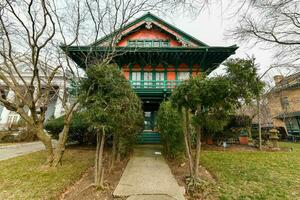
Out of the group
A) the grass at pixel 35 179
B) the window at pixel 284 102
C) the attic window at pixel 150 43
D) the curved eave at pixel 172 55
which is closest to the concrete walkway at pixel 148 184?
the grass at pixel 35 179

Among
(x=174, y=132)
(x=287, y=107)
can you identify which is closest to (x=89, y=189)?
(x=174, y=132)

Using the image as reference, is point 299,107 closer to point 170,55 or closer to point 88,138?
point 170,55

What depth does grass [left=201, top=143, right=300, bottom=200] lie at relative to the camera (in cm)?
358

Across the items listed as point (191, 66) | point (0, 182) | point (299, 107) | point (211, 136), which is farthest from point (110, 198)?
point (299, 107)

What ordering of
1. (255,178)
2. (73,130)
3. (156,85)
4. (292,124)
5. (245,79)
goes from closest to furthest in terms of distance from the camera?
(245,79) → (255,178) → (73,130) → (156,85) → (292,124)

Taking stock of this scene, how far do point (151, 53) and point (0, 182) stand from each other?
34.5ft

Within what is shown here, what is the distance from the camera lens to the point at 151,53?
11758mm

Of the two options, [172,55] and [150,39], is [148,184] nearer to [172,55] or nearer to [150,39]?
[172,55]

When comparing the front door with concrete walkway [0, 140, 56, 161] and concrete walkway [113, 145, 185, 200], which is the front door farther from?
concrete walkway [0, 140, 56, 161]

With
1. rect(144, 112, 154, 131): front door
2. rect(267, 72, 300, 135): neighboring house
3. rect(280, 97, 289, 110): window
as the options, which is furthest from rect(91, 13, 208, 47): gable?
rect(280, 97, 289, 110): window

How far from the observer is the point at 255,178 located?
4477mm

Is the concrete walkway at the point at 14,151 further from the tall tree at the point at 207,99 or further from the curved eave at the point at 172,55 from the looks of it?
the tall tree at the point at 207,99

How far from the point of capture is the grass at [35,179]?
3.53m

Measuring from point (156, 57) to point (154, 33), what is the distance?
9.56 feet
